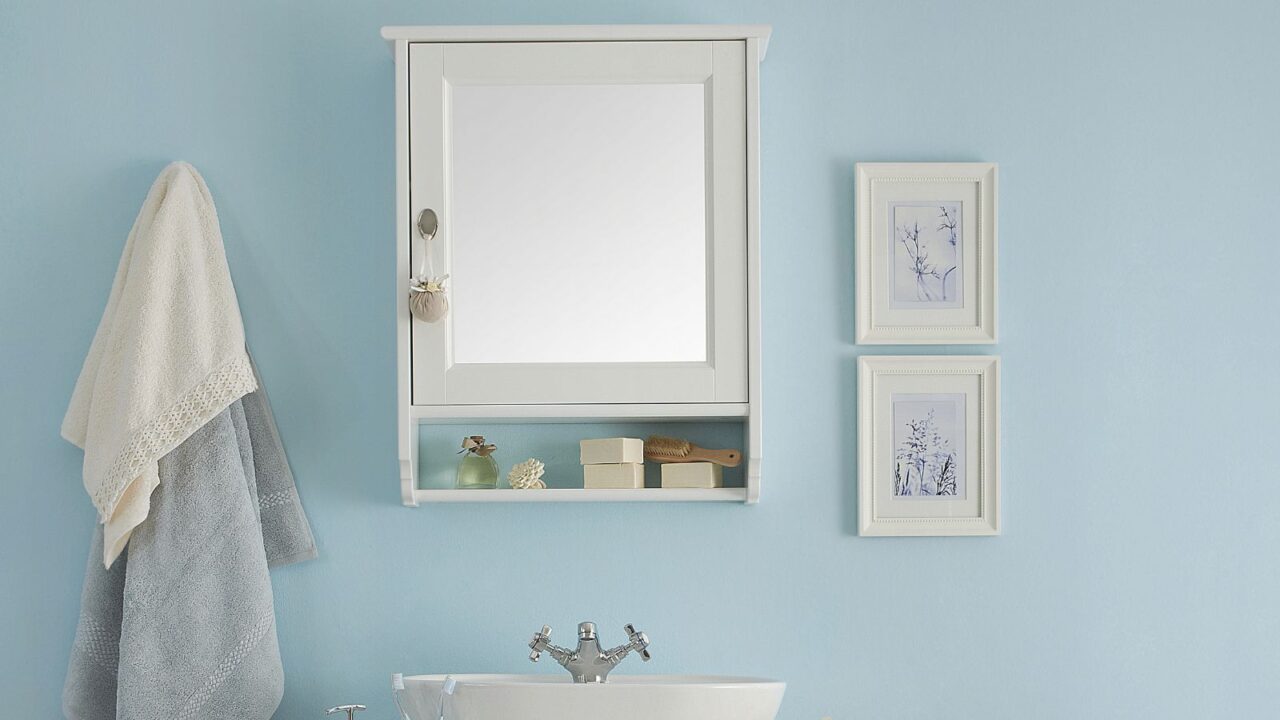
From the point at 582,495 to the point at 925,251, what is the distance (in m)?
0.68

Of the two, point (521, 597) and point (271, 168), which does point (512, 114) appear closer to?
point (271, 168)

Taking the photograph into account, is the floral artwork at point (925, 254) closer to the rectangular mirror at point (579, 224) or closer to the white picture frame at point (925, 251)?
the white picture frame at point (925, 251)

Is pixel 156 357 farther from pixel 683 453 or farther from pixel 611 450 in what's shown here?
pixel 683 453

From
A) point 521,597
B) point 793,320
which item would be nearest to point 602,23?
point 793,320

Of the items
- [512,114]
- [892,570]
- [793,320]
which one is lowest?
[892,570]

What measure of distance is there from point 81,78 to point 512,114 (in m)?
0.73

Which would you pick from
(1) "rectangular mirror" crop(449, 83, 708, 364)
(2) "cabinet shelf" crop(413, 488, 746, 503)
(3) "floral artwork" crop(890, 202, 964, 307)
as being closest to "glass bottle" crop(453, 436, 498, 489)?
(2) "cabinet shelf" crop(413, 488, 746, 503)

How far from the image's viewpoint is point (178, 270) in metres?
1.77

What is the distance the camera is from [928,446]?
186 cm

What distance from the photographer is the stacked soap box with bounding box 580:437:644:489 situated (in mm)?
1762

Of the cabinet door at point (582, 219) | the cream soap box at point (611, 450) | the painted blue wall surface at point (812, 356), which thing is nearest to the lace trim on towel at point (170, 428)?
the painted blue wall surface at point (812, 356)

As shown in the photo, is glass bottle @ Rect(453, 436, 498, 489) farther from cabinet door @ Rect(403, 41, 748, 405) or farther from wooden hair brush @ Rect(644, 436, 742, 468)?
wooden hair brush @ Rect(644, 436, 742, 468)

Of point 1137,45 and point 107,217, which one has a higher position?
point 1137,45

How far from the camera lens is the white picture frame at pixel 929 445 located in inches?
73.0
